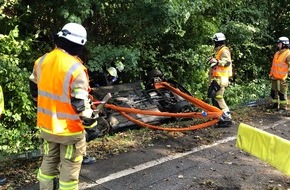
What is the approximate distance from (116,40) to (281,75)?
414 centimetres

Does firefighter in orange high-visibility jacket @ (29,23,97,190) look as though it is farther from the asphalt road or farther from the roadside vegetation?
the roadside vegetation

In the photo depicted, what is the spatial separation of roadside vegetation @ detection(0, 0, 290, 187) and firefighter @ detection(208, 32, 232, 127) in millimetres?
906

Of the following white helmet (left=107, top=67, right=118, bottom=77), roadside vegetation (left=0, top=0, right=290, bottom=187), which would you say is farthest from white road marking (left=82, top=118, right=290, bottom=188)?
white helmet (left=107, top=67, right=118, bottom=77)

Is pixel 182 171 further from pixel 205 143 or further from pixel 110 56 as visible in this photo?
pixel 110 56

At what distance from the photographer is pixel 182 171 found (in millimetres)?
5207

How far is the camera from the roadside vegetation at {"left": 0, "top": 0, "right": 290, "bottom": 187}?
6.53 meters

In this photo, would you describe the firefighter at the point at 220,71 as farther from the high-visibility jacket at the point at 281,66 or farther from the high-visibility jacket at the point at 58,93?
the high-visibility jacket at the point at 58,93

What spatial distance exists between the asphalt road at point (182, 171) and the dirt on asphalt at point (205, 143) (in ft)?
0.04

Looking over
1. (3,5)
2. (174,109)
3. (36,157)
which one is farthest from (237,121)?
(3,5)

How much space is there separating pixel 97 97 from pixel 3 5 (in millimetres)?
2438

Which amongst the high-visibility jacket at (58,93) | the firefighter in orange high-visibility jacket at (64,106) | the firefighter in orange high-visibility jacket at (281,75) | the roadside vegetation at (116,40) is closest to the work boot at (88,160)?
the roadside vegetation at (116,40)

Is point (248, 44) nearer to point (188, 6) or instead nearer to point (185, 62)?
point (185, 62)

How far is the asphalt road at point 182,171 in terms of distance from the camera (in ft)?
15.6

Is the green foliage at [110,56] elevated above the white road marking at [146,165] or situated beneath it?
elevated above
